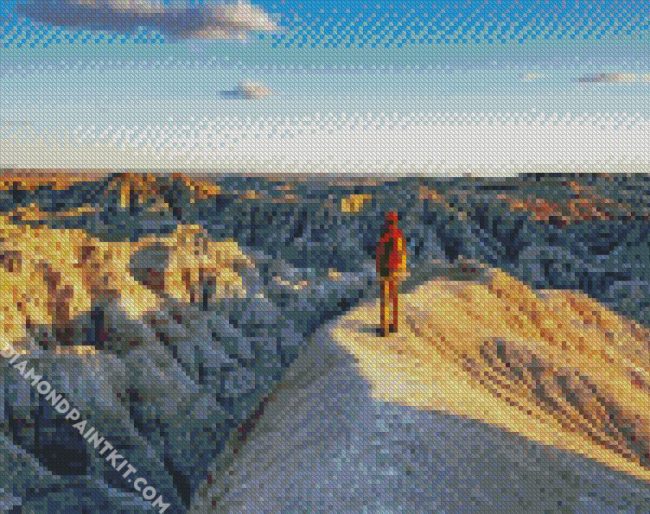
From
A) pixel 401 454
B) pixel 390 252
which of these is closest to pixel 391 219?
pixel 390 252

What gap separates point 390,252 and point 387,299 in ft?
4.21

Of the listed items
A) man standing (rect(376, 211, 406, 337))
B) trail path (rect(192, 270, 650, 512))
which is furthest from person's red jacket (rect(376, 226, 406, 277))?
trail path (rect(192, 270, 650, 512))

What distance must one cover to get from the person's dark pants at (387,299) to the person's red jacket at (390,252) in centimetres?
15

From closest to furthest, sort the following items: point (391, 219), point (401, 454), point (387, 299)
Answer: point (401, 454) < point (391, 219) < point (387, 299)

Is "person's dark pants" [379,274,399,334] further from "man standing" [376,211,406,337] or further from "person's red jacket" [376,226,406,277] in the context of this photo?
"person's red jacket" [376,226,406,277]

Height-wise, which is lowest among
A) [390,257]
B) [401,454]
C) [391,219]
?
[401,454]

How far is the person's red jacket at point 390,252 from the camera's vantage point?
507 inches

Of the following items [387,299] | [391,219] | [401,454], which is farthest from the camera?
[387,299]

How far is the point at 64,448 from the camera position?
63.1 feet

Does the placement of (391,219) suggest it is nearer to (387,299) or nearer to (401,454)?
(387,299)

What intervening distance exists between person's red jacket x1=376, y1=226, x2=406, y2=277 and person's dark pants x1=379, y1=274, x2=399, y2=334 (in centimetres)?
15

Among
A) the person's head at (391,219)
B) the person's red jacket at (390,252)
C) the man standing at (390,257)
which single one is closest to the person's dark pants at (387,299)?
the man standing at (390,257)

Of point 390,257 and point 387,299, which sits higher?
point 390,257

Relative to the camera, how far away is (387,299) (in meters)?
14.2
